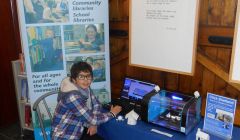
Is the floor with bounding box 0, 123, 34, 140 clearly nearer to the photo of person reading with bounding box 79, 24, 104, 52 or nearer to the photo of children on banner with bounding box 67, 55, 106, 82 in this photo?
the photo of children on banner with bounding box 67, 55, 106, 82

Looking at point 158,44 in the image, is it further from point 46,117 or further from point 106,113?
point 46,117

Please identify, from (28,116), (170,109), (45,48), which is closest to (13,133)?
(28,116)

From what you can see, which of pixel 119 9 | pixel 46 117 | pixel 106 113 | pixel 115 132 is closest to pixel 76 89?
pixel 106 113

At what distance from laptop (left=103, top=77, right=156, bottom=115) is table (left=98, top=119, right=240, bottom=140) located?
0.56ft

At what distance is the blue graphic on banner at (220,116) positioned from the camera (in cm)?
176

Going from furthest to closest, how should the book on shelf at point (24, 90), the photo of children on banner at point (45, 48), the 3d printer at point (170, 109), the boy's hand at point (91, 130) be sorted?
the book on shelf at point (24, 90)
the photo of children on banner at point (45, 48)
the boy's hand at point (91, 130)
the 3d printer at point (170, 109)

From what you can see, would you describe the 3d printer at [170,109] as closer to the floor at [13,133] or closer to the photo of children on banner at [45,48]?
the photo of children on banner at [45,48]

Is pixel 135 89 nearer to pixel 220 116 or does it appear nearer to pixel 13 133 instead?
pixel 220 116

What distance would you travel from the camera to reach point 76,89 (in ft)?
6.42

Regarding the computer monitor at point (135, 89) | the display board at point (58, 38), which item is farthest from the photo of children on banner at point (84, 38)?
the computer monitor at point (135, 89)

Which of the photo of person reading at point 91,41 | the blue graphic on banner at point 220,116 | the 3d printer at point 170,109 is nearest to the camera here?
the blue graphic on banner at point 220,116

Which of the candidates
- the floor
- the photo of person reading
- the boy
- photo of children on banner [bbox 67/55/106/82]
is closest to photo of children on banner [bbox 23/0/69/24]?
the photo of person reading

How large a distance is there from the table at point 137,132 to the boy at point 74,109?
0.46ft

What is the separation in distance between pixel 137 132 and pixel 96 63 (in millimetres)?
841
